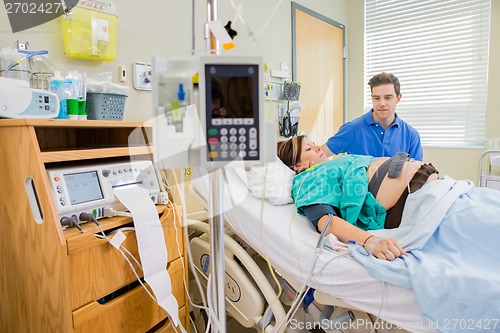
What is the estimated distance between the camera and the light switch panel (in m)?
1.75

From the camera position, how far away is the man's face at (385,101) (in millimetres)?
2269

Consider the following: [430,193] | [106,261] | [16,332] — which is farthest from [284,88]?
[16,332]

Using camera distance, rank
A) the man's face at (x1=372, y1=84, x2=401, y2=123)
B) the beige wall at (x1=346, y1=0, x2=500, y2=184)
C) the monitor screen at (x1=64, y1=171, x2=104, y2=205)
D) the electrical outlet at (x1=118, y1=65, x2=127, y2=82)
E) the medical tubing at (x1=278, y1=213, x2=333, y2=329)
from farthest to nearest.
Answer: the beige wall at (x1=346, y1=0, x2=500, y2=184) → the man's face at (x1=372, y1=84, x2=401, y2=123) → the electrical outlet at (x1=118, y1=65, x2=127, y2=82) → the medical tubing at (x1=278, y1=213, x2=333, y2=329) → the monitor screen at (x1=64, y1=171, x2=104, y2=205)

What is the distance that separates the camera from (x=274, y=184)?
1650 mm

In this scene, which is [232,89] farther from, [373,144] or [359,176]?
[373,144]

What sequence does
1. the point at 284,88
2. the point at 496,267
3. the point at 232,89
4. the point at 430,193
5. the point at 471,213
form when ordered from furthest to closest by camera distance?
the point at 284,88 → the point at 430,193 → the point at 471,213 → the point at 496,267 → the point at 232,89

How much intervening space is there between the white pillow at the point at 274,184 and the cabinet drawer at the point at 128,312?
46cm

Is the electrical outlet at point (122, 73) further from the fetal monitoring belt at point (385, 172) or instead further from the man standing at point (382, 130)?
the man standing at point (382, 130)

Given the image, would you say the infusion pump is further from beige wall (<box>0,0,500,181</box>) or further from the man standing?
the man standing

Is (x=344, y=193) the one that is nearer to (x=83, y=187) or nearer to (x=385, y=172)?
(x=385, y=172)

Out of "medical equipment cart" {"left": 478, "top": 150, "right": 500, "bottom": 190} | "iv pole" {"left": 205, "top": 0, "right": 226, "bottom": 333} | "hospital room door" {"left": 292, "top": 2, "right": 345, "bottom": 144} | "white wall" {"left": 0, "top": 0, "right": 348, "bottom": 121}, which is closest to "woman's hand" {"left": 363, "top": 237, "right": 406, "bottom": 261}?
"iv pole" {"left": 205, "top": 0, "right": 226, "bottom": 333}

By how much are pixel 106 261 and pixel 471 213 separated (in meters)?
1.20

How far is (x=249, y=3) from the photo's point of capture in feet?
7.86

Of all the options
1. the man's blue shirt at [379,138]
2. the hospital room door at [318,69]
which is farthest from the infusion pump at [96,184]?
the hospital room door at [318,69]
